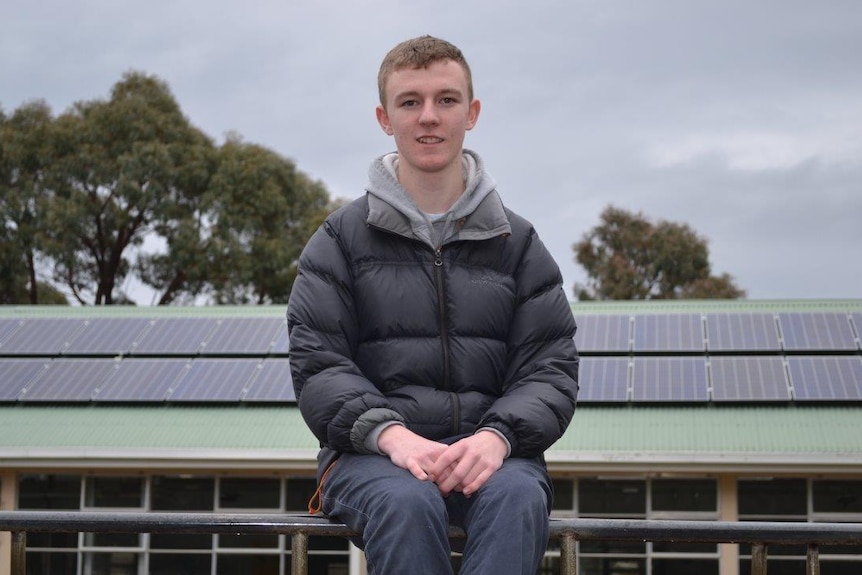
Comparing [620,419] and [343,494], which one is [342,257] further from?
[620,419]

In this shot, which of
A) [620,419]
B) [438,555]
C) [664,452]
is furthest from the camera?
[620,419]

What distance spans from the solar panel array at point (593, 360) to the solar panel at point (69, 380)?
19 mm

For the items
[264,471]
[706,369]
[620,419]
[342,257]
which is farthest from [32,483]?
[342,257]

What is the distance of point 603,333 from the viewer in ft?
76.3

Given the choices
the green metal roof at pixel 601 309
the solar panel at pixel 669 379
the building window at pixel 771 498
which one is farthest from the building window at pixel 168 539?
the building window at pixel 771 498

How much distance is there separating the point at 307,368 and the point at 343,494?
41 centimetres

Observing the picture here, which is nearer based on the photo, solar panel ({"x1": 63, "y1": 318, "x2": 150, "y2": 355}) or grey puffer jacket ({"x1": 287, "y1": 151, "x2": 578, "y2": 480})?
grey puffer jacket ({"x1": 287, "y1": 151, "x2": 578, "y2": 480})

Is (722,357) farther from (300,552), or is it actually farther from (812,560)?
(300,552)

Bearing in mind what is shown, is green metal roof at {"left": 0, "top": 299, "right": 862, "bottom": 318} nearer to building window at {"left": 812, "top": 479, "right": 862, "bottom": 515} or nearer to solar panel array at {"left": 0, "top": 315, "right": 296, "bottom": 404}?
solar panel array at {"left": 0, "top": 315, "right": 296, "bottom": 404}

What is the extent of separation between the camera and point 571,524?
3.40 meters

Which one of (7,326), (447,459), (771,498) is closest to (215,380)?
(7,326)

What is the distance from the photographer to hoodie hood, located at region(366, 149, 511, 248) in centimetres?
385

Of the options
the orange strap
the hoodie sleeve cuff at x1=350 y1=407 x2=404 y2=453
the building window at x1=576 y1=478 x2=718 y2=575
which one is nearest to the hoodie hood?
the hoodie sleeve cuff at x1=350 y1=407 x2=404 y2=453

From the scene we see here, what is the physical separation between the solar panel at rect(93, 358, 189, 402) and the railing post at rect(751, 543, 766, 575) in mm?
19690
